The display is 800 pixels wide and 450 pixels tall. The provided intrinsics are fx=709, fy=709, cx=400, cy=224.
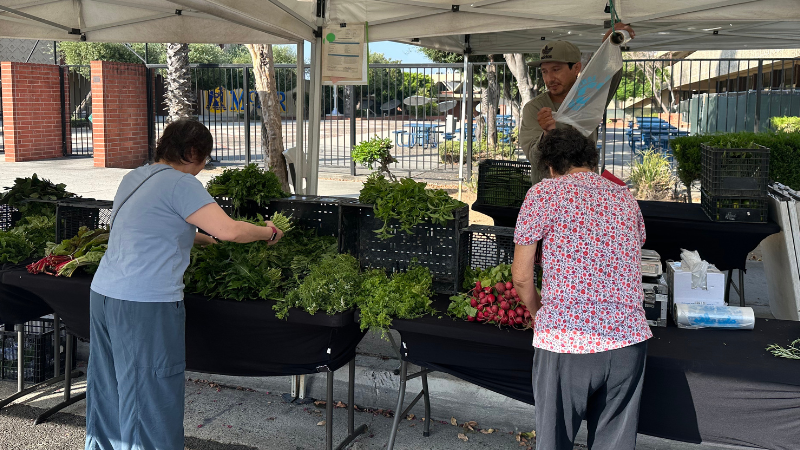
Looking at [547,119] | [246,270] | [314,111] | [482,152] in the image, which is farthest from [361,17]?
[482,152]

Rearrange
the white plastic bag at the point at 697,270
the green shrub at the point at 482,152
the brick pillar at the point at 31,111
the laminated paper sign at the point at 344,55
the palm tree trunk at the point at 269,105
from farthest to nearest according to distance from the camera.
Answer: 1. the brick pillar at the point at 31,111
2. the green shrub at the point at 482,152
3. the palm tree trunk at the point at 269,105
4. the laminated paper sign at the point at 344,55
5. the white plastic bag at the point at 697,270

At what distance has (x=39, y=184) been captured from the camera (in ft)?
16.8

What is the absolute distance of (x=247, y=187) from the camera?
4.43 metres

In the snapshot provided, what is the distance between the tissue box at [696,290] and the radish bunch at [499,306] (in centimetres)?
78

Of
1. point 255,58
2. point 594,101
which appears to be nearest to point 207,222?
point 594,101

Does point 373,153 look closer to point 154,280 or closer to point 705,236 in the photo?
point 705,236

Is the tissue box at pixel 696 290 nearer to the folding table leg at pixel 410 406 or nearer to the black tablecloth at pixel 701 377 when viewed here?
the black tablecloth at pixel 701 377

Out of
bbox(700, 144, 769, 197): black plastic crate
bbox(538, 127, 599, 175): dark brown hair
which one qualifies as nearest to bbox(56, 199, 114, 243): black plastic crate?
bbox(538, 127, 599, 175): dark brown hair

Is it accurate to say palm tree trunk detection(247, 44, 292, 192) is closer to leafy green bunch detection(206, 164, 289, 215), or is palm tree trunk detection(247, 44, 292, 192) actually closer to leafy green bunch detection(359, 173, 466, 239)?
leafy green bunch detection(206, 164, 289, 215)

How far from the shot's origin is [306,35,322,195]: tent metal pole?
5.41 m

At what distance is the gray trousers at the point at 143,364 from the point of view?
3.18 meters

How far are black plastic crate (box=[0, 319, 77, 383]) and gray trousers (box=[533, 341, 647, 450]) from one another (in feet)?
11.5

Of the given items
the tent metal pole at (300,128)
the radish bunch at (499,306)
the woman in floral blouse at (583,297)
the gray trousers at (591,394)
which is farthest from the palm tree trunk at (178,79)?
the gray trousers at (591,394)

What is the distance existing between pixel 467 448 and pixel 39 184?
140 inches
